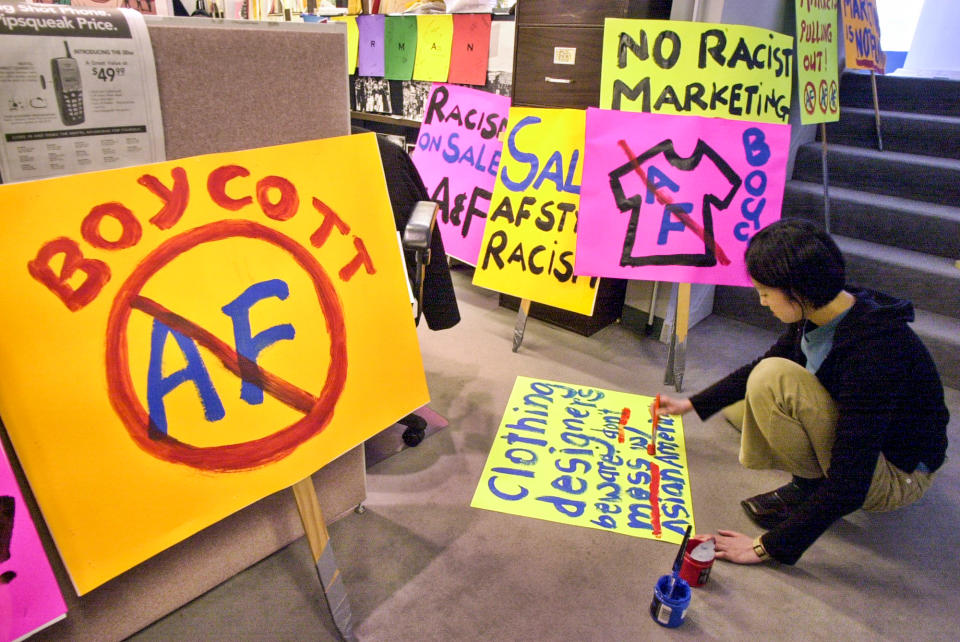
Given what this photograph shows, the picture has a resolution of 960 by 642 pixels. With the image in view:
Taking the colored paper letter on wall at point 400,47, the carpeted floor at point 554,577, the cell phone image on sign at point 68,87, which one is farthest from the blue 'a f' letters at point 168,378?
the colored paper letter on wall at point 400,47

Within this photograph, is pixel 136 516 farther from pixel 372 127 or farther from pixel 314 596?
pixel 372 127

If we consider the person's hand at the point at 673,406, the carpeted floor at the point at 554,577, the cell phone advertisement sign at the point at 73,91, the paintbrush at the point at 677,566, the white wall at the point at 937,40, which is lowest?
the carpeted floor at the point at 554,577

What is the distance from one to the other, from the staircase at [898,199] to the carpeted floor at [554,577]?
737 mm

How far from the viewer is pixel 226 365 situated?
0.88 m

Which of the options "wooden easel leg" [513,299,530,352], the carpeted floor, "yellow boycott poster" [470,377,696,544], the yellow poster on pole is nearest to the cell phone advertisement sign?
the carpeted floor

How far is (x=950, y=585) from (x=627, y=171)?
1.30m

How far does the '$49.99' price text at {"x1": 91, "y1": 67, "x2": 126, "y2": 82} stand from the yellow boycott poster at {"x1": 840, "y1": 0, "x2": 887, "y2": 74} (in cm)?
268

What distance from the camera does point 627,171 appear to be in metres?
1.81

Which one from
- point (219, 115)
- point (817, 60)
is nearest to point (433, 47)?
point (817, 60)

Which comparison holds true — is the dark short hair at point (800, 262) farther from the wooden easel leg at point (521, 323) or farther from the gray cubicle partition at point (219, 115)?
→ the wooden easel leg at point (521, 323)

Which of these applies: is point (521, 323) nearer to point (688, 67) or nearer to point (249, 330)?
point (688, 67)

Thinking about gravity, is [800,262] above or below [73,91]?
below

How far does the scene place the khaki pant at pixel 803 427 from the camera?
49.4 inches

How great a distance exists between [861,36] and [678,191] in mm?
1520
